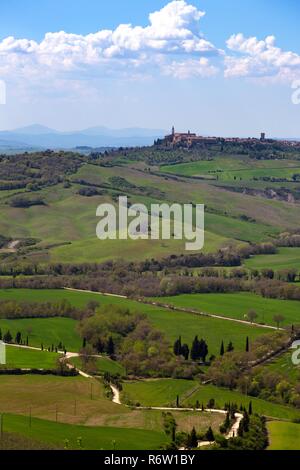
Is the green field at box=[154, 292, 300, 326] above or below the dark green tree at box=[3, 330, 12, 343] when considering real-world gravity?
above

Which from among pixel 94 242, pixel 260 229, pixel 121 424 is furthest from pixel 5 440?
pixel 260 229

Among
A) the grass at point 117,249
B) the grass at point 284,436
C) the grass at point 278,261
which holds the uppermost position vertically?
the grass at point 117,249

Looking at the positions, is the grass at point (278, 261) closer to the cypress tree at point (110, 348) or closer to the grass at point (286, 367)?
the cypress tree at point (110, 348)

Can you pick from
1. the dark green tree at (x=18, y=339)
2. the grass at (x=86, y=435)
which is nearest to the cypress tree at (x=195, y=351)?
the dark green tree at (x=18, y=339)

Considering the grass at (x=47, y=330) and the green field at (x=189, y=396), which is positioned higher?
the grass at (x=47, y=330)

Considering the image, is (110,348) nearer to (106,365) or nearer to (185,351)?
(106,365)

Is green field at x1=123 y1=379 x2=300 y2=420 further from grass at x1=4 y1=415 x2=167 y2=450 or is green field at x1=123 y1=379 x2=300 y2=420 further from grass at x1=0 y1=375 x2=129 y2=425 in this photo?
grass at x1=4 y1=415 x2=167 y2=450

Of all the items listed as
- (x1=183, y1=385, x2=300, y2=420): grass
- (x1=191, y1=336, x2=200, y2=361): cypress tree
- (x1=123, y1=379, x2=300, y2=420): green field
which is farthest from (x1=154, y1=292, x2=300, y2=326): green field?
(x1=183, y1=385, x2=300, y2=420): grass
